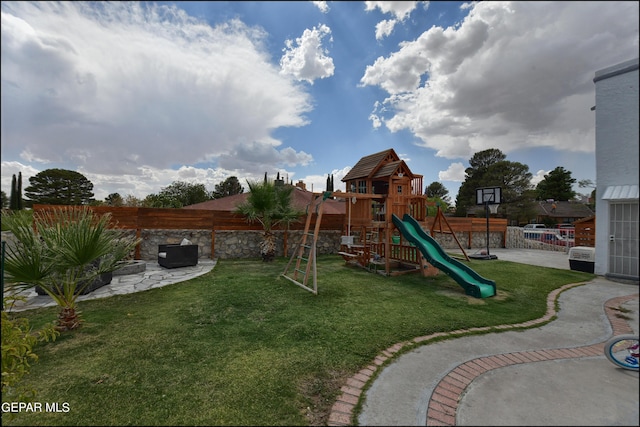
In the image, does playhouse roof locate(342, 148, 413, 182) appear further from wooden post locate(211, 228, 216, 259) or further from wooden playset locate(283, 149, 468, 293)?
wooden post locate(211, 228, 216, 259)

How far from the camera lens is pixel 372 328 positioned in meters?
3.80

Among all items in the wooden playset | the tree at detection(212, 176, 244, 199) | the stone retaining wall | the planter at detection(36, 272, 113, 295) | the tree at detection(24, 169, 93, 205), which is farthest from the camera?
the tree at detection(212, 176, 244, 199)

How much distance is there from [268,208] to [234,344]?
21.3 ft

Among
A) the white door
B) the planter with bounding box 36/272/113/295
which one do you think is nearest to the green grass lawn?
the planter with bounding box 36/272/113/295

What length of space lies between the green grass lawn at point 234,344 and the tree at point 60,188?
2624cm

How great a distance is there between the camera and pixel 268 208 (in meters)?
9.50

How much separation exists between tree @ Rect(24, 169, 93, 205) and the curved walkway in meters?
29.6

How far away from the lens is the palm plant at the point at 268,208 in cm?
931

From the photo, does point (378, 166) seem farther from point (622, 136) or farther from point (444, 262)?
point (622, 136)

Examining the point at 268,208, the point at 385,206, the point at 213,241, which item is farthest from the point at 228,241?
the point at 385,206

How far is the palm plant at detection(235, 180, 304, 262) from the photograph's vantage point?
9.31 meters

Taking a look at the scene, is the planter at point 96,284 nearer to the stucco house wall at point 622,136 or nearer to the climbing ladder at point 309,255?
the climbing ladder at point 309,255

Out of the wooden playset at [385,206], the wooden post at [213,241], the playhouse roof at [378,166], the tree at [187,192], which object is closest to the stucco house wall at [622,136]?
the wooden playset at [385,206]

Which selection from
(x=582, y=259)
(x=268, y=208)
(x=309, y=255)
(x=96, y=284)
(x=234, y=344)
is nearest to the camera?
(x=234, y=344)
